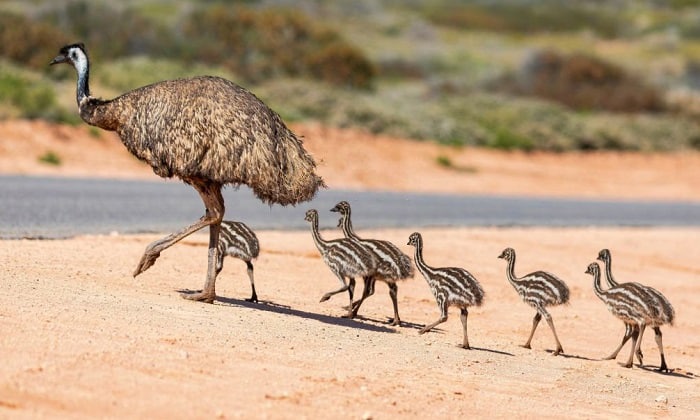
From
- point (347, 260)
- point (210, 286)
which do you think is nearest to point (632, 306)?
point (347, 260)

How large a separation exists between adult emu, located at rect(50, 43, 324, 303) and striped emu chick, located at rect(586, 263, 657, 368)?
343cm

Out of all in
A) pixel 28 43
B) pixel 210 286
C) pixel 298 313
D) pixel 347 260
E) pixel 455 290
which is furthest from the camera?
pixel 28 43

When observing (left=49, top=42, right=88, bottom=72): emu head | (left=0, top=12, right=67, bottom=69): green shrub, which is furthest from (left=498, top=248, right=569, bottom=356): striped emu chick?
(left=0, top=12, right=67, bottom=69): green shrub

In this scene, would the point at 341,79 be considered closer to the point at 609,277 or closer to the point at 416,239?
the point at 609,277

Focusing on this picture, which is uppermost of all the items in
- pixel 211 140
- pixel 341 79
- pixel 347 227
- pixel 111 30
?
pixel 111 30

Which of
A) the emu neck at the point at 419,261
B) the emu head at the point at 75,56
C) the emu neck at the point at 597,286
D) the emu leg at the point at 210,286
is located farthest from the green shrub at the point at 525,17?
the emu leg at the point at 210,286

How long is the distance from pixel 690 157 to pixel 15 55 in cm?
2351

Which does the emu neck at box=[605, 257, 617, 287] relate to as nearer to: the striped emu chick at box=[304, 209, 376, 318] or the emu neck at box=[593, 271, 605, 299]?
the emu neck at box=[593, 271, 605, 299]

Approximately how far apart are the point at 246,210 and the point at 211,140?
1187 centimetres

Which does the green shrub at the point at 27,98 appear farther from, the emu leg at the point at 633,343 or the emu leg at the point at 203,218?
the emu leg at the point at 633,343

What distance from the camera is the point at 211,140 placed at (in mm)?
12023

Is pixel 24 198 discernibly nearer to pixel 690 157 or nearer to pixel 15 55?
pixel 15 55

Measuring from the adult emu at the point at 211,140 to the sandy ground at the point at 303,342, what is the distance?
1129mm

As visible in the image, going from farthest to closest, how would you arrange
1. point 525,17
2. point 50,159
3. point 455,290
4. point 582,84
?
Answer: point 525,17, point 582,84, point 50,159, point 455,290
